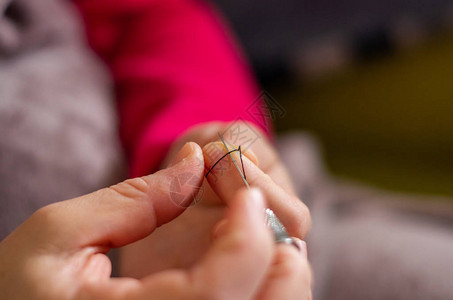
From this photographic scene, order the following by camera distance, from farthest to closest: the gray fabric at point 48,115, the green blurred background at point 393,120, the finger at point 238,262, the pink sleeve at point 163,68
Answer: the green blurred background at point 393,120 → the pink sleeve at point 163,68 → the gray fabric at point 48,115 → the finger at point 238,262

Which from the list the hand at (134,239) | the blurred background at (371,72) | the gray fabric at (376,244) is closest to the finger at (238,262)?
the hand at (134,239)

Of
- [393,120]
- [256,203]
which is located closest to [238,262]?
[256,203]

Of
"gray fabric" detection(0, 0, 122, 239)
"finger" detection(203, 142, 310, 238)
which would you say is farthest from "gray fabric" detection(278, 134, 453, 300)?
"gray fabric" detection(0, 0, 122, 239)

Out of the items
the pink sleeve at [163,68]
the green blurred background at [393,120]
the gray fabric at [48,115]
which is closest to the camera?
the gray fabric at [48,115]

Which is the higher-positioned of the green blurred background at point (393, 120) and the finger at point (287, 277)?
the finger at point (287, 277)

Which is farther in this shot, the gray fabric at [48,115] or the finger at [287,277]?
the gray fabric at [48,115]

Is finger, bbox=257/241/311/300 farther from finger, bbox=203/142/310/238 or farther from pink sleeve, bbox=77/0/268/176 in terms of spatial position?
pink sleeve, bbox=77/0/268/176

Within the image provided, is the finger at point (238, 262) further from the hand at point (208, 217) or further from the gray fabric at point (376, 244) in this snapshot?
the gray fabric at point (376, 244)

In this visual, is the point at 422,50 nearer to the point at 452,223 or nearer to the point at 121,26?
the point at 452,223

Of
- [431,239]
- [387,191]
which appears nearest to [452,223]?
[431,239]
